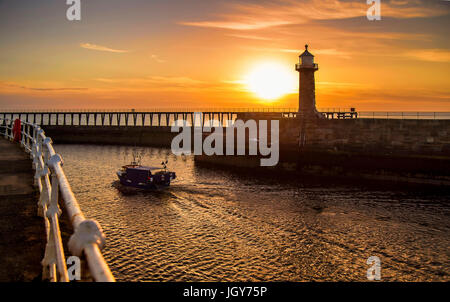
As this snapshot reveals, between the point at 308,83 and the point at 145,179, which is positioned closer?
the point at 145,179

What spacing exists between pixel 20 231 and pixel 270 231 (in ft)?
67.5

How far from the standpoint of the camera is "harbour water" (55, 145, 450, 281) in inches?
727

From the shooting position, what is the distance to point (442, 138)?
4750cm

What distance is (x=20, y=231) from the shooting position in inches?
219

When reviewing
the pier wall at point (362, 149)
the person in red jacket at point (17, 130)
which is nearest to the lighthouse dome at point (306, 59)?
the pier wall at point (362, 149)

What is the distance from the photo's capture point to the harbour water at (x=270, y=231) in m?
18.5

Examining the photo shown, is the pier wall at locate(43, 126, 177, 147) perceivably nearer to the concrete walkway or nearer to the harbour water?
the harbour water

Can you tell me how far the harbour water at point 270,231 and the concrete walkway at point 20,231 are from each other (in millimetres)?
9818

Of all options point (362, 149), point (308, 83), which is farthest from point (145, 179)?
point (308, 83)

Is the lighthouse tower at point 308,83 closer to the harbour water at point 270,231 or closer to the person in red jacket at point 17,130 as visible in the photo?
the harbour water at point 270,231

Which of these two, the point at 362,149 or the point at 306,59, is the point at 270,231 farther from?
the point at 306,59

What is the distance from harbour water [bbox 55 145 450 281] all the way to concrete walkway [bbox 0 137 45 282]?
982 centimetres
